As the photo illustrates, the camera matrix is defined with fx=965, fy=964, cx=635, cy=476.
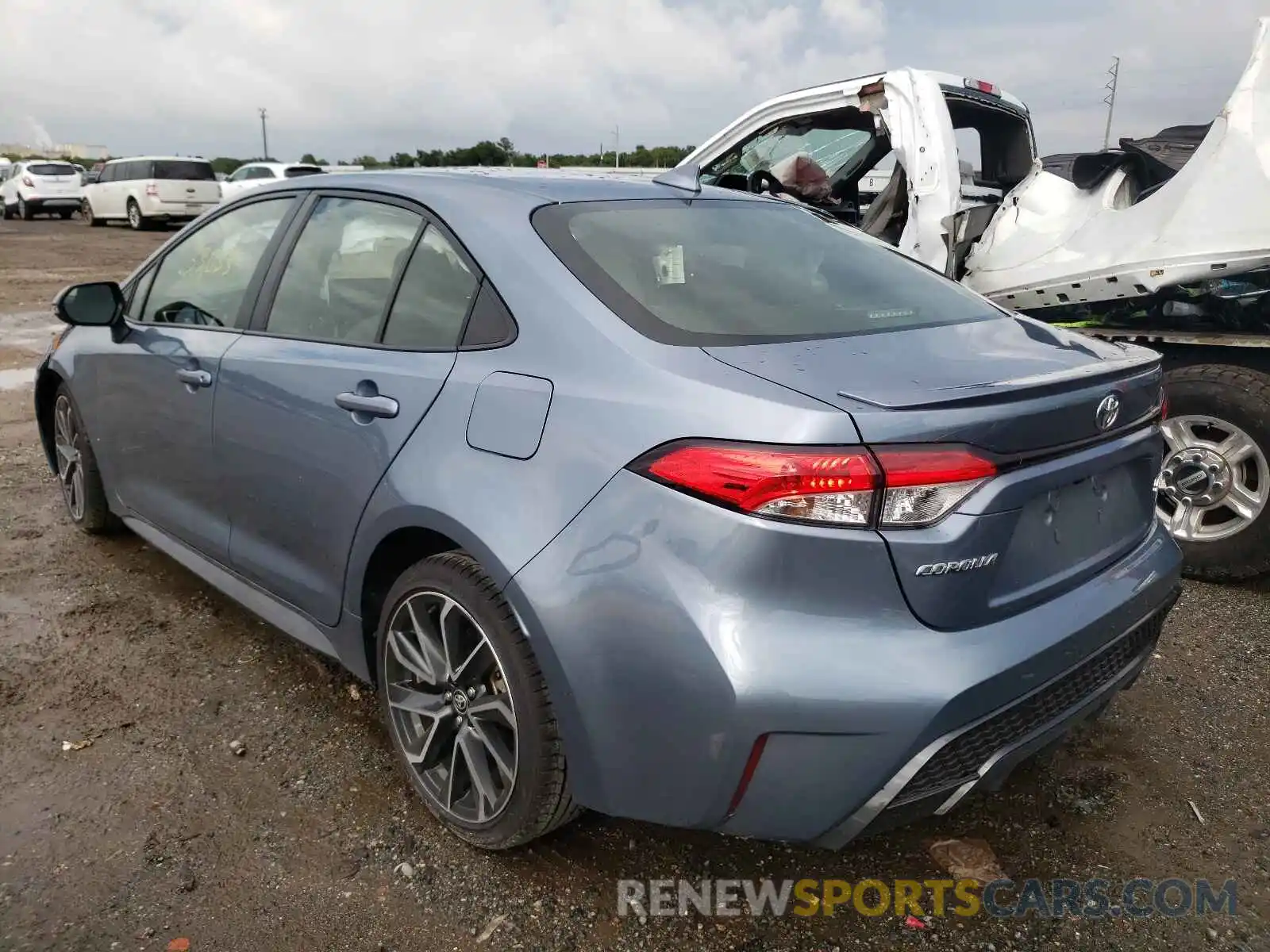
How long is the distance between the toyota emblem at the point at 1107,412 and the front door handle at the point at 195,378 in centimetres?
254

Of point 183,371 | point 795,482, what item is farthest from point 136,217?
point 795,482

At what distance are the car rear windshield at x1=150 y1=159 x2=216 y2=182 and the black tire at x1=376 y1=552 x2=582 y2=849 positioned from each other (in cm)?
2503

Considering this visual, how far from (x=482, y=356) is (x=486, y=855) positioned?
121 centimetres

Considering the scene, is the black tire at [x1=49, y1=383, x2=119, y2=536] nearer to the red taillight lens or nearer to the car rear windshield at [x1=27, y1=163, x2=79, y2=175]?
the red taillight lens

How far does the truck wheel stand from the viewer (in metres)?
3.89

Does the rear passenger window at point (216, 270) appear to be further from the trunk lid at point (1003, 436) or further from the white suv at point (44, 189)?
the white suv at point (44, 189)

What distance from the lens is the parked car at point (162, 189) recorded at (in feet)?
77.6

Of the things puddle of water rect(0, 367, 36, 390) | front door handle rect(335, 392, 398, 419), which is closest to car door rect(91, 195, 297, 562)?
front door handle rect(335, 392, 398, 419)

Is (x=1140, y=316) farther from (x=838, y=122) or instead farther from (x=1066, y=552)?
(x=1066, y=552)

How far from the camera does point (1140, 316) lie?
4.42 meters

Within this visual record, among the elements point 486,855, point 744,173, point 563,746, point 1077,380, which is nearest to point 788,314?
point 1077,380

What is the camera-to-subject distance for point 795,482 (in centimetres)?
173

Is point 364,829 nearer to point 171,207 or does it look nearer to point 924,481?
point 924,481

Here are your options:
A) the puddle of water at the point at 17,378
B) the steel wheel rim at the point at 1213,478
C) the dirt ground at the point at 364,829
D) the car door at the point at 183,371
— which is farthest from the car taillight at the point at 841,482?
the puddle of water at the point at 17,378
